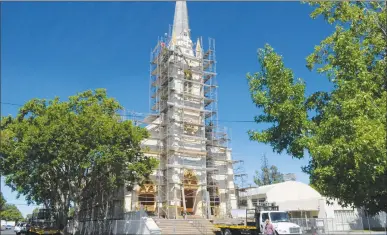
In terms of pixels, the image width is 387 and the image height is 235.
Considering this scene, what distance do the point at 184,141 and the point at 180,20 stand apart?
16.7 m

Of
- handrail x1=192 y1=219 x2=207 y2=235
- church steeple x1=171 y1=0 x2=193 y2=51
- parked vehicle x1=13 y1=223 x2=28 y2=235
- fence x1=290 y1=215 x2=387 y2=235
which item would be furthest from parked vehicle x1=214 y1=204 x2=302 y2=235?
church steeple x1=171 y1=0 x2=193 y2=51

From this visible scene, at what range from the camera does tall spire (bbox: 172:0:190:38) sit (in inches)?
1740

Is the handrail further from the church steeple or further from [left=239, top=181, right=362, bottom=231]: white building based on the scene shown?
the church steeple

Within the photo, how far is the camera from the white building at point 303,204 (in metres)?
34.8

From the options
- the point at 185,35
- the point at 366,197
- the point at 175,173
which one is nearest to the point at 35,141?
the point at 175,173

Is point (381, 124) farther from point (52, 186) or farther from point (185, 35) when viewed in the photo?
point (185, 35)

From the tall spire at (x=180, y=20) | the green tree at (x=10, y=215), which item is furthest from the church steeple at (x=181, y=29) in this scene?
the green tree at (x=10, y=215)

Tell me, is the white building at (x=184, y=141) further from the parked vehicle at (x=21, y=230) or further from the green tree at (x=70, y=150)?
the parked vehicle at (x=21, y=230)

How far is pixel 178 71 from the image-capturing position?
40.5 meters

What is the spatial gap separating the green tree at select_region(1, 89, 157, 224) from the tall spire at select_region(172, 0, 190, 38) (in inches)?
684

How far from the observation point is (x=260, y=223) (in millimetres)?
23609

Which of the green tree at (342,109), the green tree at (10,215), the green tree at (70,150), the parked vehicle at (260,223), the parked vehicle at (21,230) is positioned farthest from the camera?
the green tree at (10,215)

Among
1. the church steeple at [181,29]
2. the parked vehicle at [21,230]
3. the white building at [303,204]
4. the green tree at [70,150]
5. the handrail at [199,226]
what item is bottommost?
the parked vehicle at [21,230]

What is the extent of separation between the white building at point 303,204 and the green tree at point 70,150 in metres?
16.8
